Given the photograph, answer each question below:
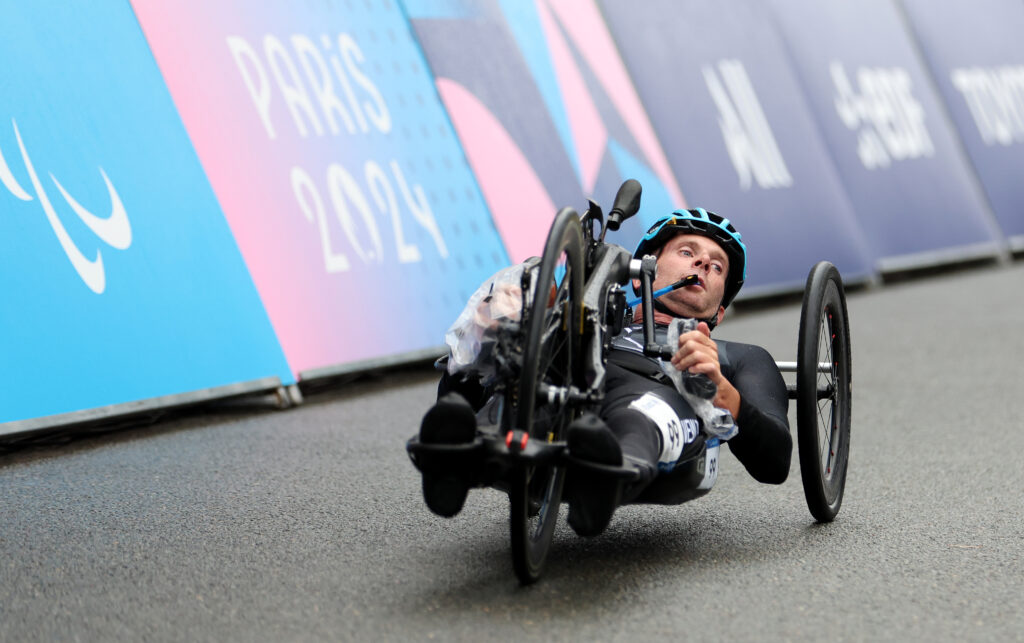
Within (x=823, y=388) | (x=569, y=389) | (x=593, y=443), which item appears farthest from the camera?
(x=823, y=388)

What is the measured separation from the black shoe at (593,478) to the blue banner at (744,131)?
6.25 metres

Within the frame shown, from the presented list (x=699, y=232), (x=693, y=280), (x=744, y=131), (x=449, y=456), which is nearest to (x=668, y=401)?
(x=693, y=280)

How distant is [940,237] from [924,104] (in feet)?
5.03

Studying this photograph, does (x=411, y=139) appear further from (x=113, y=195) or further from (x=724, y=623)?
(x=724, y=623)

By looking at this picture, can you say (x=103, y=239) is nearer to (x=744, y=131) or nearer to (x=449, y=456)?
(x=449, y=456)

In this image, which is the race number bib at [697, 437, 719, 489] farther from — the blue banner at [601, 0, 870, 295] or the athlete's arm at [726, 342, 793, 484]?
the blue banner at [601, 0, 870, 295]

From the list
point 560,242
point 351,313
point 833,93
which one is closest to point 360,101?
point 351,313

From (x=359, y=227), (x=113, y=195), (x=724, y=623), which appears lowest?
(x=724, y=623)

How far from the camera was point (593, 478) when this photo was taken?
2.48m

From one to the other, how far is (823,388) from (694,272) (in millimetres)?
499

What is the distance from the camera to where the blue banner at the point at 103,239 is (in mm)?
4520

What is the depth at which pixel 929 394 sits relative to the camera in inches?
215

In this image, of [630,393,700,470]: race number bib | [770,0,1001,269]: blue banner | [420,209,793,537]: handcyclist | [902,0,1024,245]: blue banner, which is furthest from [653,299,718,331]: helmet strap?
[902,0,1024,245]: blue banner

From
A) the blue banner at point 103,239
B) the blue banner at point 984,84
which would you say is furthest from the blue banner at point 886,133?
the blue banner at point 103,239
